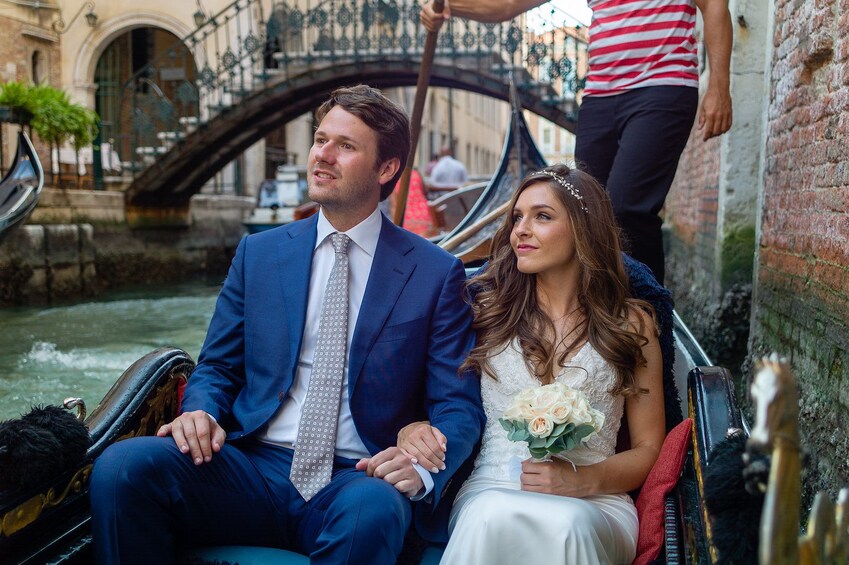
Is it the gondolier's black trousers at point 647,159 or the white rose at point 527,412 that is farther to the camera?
the gondolier's black trousers at point 647,159

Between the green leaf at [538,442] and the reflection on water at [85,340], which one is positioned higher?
the green leaf at [538,442]

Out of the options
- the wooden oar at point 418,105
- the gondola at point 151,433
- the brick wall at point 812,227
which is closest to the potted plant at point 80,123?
the wooden oar at point 418,105

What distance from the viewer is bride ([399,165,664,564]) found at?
4.60 ft

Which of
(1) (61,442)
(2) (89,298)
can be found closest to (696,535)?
(1) (61,442)

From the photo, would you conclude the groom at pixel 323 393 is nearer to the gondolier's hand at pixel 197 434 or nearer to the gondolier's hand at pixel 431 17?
the gondolier's hand at pixel 197 434

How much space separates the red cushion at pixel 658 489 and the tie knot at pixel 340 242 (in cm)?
62

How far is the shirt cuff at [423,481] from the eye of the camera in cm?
138

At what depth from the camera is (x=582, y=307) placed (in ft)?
5.30

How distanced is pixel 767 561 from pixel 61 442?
3.08ft

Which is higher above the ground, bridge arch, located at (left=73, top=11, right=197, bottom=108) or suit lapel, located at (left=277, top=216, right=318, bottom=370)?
bridge arch, located at (left=73, top=11, right=197, bottom=108)

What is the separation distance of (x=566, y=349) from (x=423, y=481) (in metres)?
0.36

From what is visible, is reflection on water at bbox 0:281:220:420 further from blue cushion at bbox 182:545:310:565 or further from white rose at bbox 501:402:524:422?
white rose at bbox 501:402:524:422

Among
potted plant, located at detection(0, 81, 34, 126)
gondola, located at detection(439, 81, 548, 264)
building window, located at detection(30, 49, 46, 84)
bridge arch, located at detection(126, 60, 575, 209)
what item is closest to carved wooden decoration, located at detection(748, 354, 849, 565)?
gondola, located at detection(439, 81, 548, 264)

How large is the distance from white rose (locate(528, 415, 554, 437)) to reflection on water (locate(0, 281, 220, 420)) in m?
2.81
